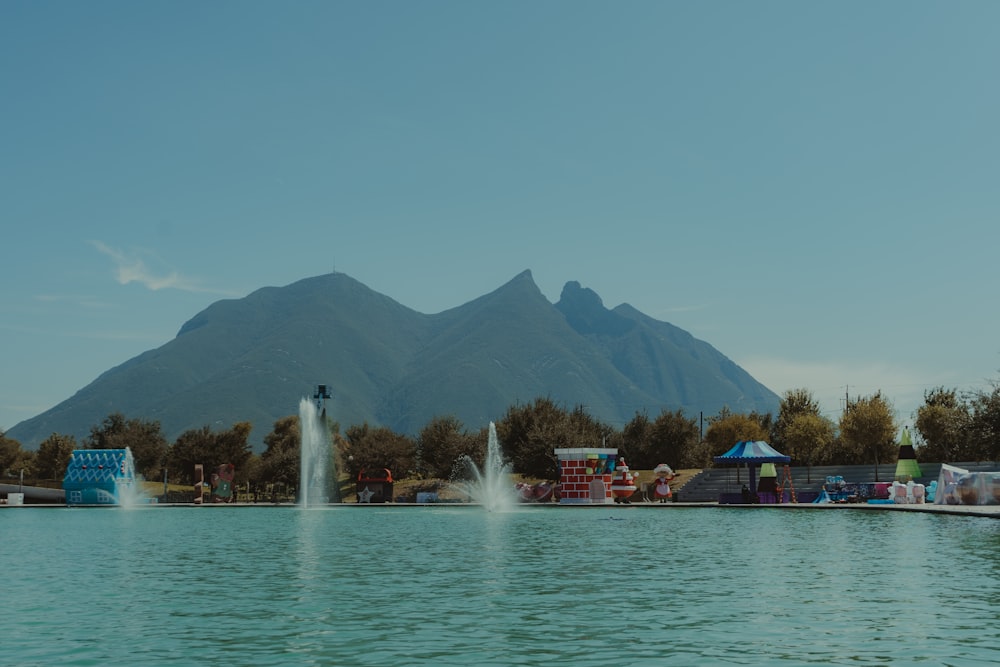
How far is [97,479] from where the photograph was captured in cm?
7275

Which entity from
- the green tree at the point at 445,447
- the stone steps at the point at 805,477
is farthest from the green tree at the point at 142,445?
the stone steps at the point at 805,477

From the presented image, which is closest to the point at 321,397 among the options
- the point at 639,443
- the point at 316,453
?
the point at 316,453

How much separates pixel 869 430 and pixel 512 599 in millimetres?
70937

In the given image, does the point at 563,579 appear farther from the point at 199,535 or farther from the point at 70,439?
the point at 70,439

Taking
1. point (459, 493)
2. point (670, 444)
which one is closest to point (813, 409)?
point (670, 444)

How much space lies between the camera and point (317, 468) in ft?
270

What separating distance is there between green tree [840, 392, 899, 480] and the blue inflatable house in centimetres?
5848

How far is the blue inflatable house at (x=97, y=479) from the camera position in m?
72.8

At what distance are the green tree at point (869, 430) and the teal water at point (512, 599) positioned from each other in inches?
1915

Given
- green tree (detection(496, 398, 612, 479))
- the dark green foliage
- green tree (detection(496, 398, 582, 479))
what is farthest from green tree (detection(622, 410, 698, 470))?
the dark green foliage

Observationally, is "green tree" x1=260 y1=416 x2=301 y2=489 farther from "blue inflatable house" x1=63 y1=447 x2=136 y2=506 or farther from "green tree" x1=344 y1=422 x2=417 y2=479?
"blue inflatable house" x1=63 y1=447 x2=136 y2=506

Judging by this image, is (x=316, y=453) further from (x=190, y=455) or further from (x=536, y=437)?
(x=190, y=455)

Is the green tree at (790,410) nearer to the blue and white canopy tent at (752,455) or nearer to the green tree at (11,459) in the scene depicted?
the blue and white canopy tent at (752,455)

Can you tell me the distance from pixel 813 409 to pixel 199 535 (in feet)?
259
